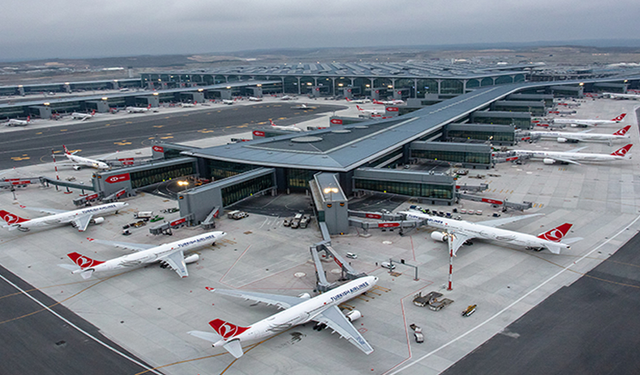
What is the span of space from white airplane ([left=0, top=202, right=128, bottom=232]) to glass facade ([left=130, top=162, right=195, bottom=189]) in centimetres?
1343

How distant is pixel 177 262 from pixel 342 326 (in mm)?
26167

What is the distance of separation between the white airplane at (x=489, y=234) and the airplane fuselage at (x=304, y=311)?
1435 cm

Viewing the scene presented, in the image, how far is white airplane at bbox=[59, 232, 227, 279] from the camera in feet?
178

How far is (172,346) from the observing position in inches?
1656

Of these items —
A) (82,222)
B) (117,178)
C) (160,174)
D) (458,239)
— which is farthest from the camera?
(160,174)

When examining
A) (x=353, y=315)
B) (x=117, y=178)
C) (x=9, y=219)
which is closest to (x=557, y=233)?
(x=353, y=315)

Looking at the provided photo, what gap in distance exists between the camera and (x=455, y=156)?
108 metres

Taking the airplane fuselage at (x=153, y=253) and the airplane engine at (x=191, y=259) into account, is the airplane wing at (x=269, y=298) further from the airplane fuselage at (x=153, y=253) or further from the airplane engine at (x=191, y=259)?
the airplane fuselage at (x=153, y=253)

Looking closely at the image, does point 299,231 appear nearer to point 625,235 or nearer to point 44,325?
point 44,325

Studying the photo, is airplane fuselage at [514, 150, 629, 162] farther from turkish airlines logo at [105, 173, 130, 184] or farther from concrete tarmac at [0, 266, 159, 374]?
concrete tarmac at [0, 266, 159, 374]

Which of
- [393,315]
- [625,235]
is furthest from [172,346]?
[625,235]

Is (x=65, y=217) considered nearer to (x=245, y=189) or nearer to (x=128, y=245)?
(x=128, y=245)

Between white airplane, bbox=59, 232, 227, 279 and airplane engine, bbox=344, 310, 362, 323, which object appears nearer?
airplane engine, bbox=344, 310, 362, 323

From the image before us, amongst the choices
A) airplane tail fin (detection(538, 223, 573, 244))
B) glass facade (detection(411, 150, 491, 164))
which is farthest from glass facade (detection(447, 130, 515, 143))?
airplane tail fin (detection(538, 223, 573, 244))
